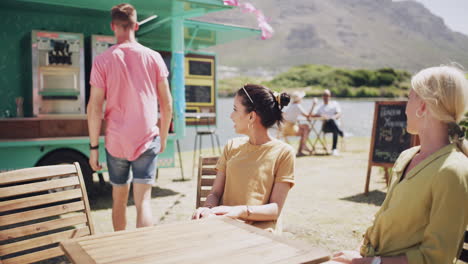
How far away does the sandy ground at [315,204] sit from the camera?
12.6 ft

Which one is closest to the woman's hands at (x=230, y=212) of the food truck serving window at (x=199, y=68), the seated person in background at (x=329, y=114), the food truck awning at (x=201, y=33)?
the food truck awning at (x=201, y=33)

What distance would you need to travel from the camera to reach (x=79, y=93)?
220 inches

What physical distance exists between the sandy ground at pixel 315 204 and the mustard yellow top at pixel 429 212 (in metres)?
2.10

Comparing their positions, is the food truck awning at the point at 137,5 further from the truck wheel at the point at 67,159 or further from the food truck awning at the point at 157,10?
the truck wheel at the point at 67,159

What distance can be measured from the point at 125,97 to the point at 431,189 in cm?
183

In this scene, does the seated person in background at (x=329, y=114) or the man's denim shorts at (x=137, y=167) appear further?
the seated person in background at (x=329, y=114)

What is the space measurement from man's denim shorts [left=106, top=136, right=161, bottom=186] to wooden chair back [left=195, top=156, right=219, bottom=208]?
0.35m

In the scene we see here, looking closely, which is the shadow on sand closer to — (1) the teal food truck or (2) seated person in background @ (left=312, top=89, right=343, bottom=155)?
(1) the teal food truck

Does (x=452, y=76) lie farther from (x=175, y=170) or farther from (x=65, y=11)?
(x=175, y=170)

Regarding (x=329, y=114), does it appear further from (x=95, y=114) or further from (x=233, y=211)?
(x=233, y=211)

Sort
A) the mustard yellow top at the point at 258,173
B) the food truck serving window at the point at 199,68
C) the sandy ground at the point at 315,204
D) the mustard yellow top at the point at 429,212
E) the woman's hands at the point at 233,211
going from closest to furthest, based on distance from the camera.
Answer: the mustard yellow top at the point at 429,212
the woman's hands at the point at 233,211
the mustard yellow top at the point at 258,173
the sandy ground at the point at 315,204
the food truck serving window at the point at 199,68

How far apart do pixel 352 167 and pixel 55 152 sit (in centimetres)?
530

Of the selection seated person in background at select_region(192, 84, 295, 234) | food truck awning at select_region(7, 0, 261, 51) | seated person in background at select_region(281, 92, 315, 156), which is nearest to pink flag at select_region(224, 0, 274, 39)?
food truck awning at select_region(7, 0, 261, 51)

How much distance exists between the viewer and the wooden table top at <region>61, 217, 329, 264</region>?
122cm
